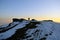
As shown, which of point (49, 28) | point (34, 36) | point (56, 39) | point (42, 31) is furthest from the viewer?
point (49, 28)

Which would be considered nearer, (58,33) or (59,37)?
(59,37)

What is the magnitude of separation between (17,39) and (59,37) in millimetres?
14202

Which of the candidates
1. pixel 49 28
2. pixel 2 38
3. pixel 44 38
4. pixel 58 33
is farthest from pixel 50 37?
pixel 2 38

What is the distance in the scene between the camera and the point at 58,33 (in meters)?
52.4

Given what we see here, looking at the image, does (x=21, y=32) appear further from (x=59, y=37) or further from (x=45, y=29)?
(x=59, y=37)

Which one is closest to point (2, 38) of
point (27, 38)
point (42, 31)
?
point (27, 38)

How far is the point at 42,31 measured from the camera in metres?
54.0

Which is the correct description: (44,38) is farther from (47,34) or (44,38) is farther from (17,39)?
(17,39)

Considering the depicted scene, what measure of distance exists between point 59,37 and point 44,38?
5.15m

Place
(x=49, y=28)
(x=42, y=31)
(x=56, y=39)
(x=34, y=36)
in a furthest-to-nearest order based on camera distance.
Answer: (x=49, y=28) → (x=42, y=31) → (x=34, y=36) → (x=56, y=39)

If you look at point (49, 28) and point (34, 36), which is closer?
point (34, 36)

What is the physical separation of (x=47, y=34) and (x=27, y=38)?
7612 millimetres

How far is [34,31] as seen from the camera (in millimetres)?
54188

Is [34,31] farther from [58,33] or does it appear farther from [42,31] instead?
[58,33]
